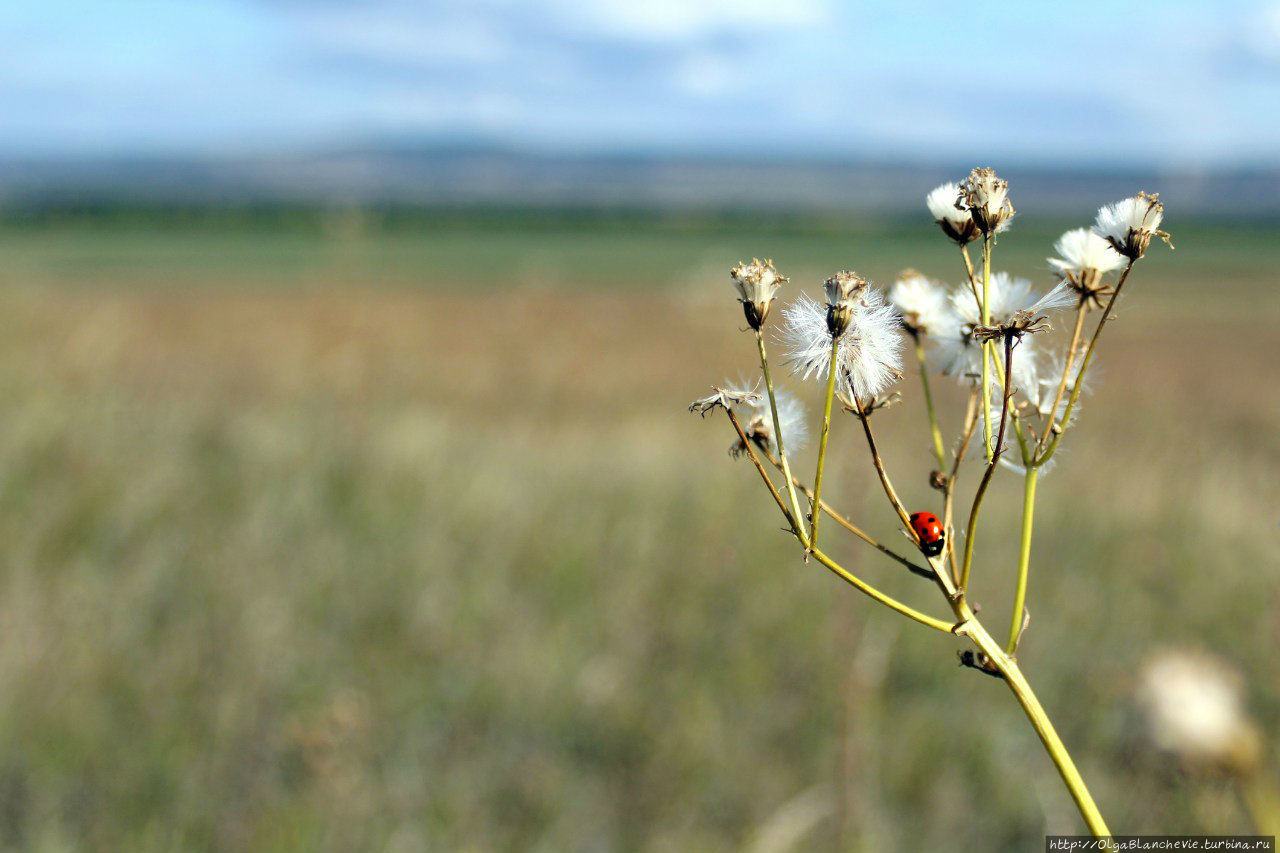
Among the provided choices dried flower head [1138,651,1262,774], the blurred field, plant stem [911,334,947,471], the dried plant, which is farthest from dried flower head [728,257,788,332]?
the blurred field

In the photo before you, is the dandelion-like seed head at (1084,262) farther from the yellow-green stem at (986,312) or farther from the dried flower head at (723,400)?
the dried flower head at (723,400)

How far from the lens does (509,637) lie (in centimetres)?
419

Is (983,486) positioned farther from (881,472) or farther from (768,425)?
(768,425)

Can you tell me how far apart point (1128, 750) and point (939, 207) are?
3554 mm

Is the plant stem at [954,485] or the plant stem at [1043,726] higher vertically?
the plant stem at [954,485]

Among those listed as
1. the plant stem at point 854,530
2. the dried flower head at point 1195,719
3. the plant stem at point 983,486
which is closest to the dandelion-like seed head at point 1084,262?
the plant stem at point 983,486

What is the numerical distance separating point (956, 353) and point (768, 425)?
0.15 m

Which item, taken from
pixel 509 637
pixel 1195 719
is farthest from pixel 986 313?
pixel 509 637

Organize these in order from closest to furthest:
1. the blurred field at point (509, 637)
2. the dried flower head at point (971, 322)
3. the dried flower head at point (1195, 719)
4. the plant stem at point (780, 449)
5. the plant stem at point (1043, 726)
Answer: the plant stem at point (1043, 726)
the plant stem at point (780, 449)
the dried flower head at point (971, 322)
the dried flower head at point (1195, 719)
the blurred field at point (509, 637)

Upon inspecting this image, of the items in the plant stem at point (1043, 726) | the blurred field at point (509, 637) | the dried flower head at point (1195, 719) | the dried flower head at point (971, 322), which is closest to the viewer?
the plant stem at point (1043, 726)

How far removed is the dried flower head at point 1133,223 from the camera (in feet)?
1.95

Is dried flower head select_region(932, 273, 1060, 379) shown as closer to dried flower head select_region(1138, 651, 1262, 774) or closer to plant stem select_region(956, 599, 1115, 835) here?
plant stem select_region(956, 599, 1115, 835)

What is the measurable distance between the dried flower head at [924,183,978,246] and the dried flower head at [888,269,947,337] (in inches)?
2.5

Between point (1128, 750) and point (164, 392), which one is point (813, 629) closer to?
point (1128, 750)
